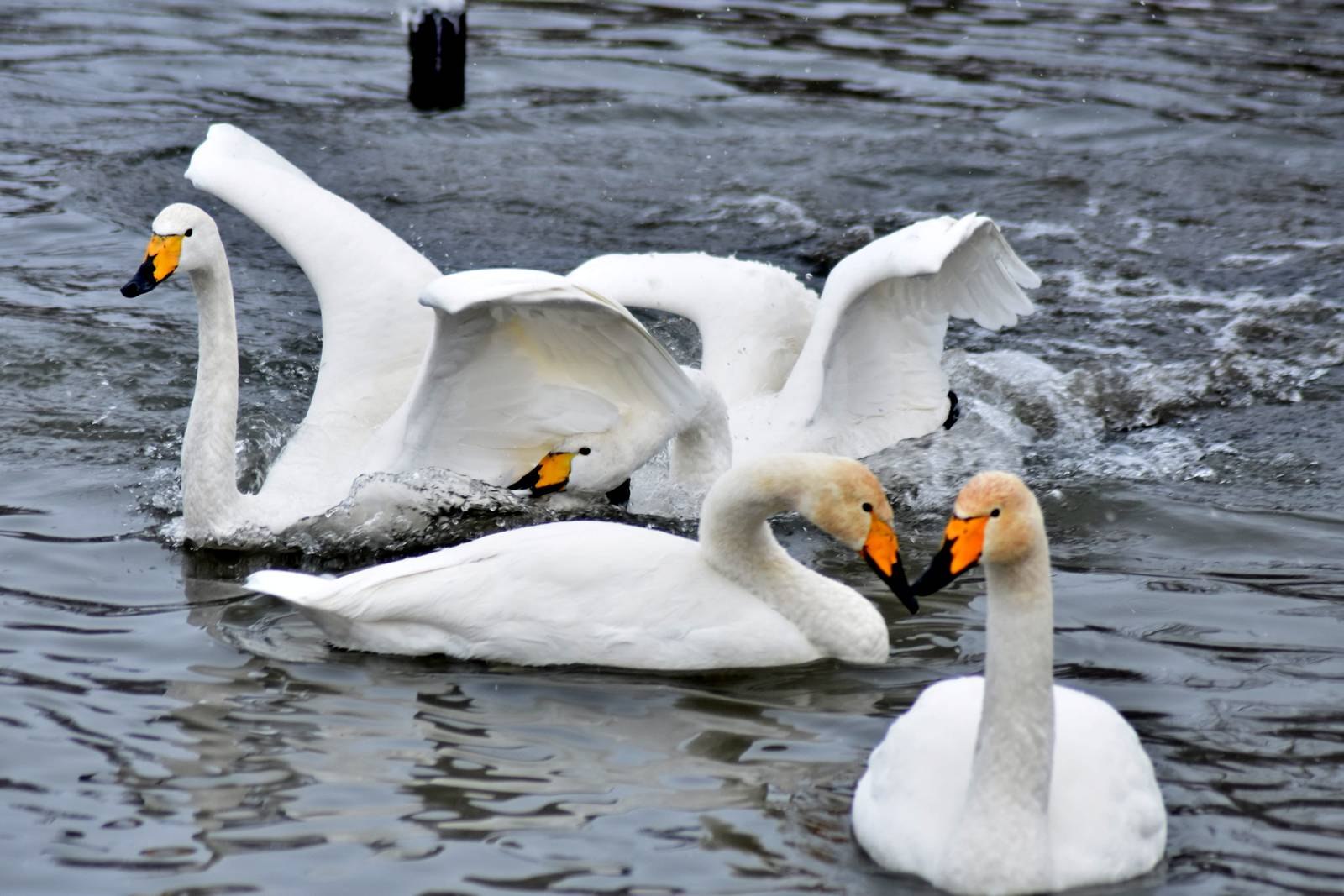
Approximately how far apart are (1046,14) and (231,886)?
1420 cm

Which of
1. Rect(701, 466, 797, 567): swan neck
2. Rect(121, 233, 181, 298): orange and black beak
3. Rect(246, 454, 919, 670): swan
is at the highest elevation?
Rect(121, 233, 181, 298): orange and black beak

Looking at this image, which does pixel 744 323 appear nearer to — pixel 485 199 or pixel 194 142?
pixel 485 199

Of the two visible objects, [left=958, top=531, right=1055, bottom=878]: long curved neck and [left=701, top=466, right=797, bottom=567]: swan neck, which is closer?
[left=958, top=531, right=1055, bottom=878]: long curved neck

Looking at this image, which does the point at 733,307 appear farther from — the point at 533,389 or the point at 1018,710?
the point at 1018,710

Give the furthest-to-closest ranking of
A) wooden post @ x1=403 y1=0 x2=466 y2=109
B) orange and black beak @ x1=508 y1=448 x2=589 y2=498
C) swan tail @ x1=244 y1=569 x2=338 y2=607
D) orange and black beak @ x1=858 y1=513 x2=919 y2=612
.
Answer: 1. wooden post @ x1=403 y1=0 x2=466 y2=109
2. orange and black beak @ x1=508 y1=448 x2=589 y2=498
3. swan tail @ x1=244 y1=569 x2=338 y2=607
4. orange and black beak @ x1=858 y1=513 x2=919 y2=612

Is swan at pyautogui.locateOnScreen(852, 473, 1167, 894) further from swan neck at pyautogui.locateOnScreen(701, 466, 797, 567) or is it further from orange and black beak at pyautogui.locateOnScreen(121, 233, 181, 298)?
orange and black beak at pyautogui.locateOnScreen(121, 233, 181, 298)

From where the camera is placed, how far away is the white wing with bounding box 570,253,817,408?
9070 mm

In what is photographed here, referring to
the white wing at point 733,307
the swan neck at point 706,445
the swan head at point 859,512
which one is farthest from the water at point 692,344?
the white wing at point 733,307

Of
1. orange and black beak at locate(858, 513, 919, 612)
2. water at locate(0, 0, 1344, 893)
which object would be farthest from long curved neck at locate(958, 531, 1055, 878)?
orange and black beak at locate(858, 513, 919, 612)

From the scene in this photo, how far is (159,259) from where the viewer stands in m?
7.15

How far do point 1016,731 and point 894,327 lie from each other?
4.17m

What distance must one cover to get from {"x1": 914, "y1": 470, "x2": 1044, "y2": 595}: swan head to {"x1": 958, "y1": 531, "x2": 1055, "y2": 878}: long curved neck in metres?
0.06

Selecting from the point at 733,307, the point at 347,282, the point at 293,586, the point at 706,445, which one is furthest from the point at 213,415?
the point at 733,307

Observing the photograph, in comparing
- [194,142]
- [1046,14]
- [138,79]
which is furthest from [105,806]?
[1046,14]
